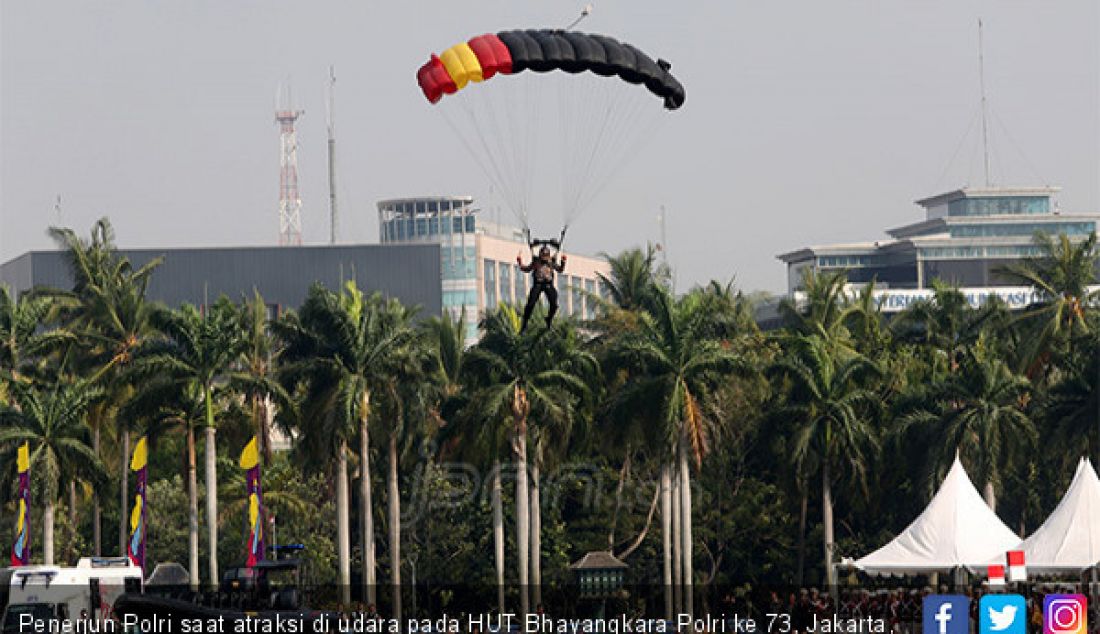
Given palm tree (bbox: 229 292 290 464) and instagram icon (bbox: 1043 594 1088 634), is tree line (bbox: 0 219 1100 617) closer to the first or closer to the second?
palm tree (bbox: 229 292 290 464)

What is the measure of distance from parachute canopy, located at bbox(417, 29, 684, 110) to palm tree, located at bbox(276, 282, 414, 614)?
25.3 m

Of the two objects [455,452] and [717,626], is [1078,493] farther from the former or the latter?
[455,452]

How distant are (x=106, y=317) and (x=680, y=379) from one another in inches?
1044

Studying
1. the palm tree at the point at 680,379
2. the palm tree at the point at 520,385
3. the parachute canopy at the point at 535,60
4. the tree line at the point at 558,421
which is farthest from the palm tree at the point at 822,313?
the parachute canopy at the point at 535,60

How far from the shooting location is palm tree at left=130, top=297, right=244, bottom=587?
77250 mm

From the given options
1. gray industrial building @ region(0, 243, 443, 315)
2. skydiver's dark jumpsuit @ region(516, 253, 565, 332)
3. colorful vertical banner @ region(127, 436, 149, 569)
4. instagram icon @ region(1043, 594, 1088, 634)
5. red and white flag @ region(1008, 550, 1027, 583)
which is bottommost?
instagram icon @ region(1043, 594, 1088, 634)

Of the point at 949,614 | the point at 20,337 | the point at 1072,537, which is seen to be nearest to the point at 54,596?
the point at 949,614

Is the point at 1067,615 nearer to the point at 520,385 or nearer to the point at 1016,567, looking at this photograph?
the point at 1016,567

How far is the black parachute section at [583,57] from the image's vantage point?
2018 inches

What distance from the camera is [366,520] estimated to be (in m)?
78.4

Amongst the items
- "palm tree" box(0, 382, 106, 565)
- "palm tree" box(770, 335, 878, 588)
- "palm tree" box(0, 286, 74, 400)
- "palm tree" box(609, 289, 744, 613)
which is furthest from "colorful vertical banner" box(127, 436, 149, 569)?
"palm tree" box(770, 335, 878, 588)

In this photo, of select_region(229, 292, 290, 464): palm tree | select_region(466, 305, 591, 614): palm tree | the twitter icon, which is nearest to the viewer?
the twitter icon

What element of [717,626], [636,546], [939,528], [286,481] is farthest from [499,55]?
[286,481]

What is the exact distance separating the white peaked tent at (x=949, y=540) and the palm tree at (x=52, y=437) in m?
35.3
